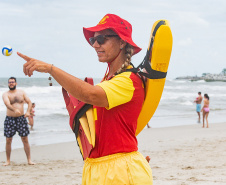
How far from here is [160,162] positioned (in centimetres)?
760

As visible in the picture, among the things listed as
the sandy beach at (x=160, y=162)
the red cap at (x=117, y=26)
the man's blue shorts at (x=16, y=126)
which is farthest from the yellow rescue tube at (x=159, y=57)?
the man's blue shorts at (x=16, y=126)

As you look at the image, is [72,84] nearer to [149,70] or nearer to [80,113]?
[80,113]

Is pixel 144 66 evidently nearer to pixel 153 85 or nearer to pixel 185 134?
pixel 153 85

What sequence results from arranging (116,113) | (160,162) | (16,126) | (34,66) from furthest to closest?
1. (160,162)
2. (16,126)
3. (116,113)
4. (34,66)

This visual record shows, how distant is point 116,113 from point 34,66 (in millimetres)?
501

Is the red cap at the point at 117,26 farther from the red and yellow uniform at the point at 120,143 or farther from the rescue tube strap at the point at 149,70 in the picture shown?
the red and yellow uniform at the point at 120,143

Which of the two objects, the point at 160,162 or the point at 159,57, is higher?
the point at 159,57

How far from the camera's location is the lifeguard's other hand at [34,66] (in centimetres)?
161

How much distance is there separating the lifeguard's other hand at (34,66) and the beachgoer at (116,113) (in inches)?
10.8

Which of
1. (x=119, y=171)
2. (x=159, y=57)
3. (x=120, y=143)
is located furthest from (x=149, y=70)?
(x=119, y=171)

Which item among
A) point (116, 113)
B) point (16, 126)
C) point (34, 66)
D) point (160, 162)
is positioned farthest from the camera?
point (160, 162)

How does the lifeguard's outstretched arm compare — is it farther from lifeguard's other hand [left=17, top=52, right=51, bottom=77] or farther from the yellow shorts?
the yellow shorts

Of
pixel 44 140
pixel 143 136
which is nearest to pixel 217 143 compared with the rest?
pixel 143 136

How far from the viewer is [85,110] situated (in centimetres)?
184
